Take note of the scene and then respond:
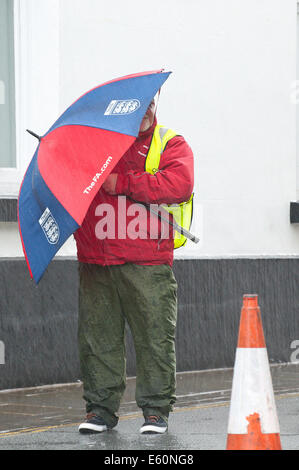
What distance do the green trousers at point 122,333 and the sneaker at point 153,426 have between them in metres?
0.04

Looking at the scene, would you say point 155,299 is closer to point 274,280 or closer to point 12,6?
point 12,6

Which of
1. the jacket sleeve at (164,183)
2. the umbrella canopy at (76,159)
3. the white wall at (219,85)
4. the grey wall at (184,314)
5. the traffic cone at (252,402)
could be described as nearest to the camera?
the traffic cone at (252,402)

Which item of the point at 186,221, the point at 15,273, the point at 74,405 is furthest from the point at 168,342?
the point at 15,273

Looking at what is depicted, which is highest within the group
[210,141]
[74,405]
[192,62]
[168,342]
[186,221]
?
[192,62]

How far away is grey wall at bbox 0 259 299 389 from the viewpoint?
861cm

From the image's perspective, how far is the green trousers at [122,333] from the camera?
631cm

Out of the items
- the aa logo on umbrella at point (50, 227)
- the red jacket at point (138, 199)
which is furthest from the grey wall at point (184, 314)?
the aa logo on umbrella at point (50, 227)

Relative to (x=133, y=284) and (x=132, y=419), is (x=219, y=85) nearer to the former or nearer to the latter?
(x=132, y=419)

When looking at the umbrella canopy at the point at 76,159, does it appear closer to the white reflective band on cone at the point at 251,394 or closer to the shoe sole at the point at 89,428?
the shoe sole at the point at 89,428

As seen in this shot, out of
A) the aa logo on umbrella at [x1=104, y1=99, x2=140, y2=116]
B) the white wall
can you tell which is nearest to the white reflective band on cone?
the aa logo on umbrella at [x1=104, y1=99, x2=140, y2=116]

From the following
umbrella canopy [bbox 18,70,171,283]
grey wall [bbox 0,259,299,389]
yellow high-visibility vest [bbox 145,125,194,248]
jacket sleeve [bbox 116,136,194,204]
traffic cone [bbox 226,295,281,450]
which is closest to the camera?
traffic cone [bbox 226,295,281,450]

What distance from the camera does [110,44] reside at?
30.8 ft

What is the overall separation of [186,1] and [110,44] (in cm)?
104

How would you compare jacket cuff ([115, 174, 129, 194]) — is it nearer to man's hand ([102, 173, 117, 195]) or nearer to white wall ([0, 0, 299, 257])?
man's hand ([102, 173, 117, 195])
